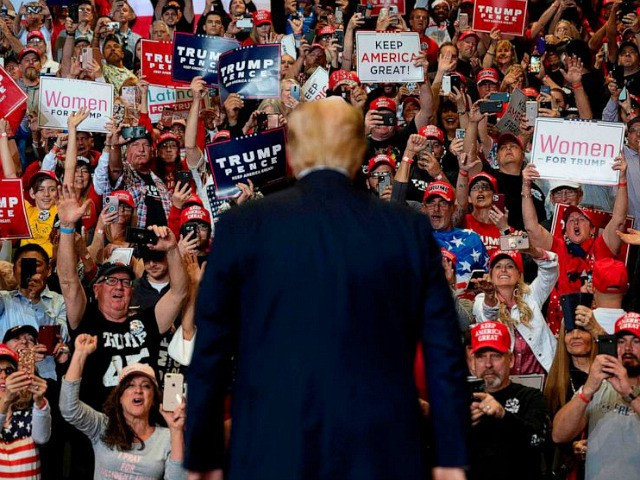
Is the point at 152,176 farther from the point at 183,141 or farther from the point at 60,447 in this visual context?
the point at 60,447

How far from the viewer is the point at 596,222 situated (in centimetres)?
894

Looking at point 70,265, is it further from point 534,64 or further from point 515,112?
point 534,64

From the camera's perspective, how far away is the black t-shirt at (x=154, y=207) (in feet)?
30.3

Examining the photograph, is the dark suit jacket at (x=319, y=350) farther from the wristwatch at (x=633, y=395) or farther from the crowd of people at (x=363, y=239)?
the wristwatch at (x=633, y=395)

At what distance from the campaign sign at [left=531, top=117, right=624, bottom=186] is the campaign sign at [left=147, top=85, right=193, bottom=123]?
11.3 feet

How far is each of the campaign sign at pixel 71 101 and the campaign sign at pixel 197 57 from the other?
0.66 meters

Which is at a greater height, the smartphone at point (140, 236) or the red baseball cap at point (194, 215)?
the smartphone at point (140, 236)

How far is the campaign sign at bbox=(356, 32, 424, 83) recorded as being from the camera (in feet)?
35.7

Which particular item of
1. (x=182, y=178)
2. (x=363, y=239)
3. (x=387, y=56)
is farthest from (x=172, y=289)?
(x=387, y=56)

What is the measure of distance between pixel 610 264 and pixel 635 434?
5.85 feet

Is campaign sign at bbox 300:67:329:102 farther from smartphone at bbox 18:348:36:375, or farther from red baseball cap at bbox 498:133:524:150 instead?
smartphone at bbox 18:348:36:375

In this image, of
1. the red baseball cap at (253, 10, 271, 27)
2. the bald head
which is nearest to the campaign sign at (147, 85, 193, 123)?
the red baseball cap at (253, 10, 271, 27)

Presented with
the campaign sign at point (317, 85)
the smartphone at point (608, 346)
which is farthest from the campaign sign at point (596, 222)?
the campaign sign at point (317, 85)

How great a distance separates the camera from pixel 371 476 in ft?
9.64
